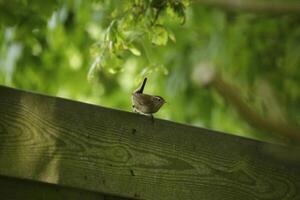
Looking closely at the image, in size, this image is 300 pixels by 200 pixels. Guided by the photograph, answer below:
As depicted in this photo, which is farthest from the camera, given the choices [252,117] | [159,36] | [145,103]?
[159,36]

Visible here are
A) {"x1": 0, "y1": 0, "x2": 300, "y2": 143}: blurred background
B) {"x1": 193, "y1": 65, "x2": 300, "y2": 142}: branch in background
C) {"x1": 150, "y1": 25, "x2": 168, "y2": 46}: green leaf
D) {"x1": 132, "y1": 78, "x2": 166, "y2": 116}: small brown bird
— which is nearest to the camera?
{"x1": 193, "y1": 65, "x2": 300, "y2": 142}: branch in background

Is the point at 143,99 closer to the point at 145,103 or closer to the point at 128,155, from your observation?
the point at 145,103

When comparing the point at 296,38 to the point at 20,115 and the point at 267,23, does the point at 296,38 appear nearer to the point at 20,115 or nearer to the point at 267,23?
the point at 267,23

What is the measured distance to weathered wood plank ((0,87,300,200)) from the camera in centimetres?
217

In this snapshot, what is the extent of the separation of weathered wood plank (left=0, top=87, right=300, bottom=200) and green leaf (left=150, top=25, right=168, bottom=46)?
55cm

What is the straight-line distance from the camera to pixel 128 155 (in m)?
2.26

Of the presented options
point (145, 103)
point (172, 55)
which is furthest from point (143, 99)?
point (172, 55)

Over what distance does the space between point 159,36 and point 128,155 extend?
710 mm

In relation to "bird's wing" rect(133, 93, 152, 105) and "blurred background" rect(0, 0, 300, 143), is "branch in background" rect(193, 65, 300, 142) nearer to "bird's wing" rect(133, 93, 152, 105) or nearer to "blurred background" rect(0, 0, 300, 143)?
"bird's wing" rect(133, 93, 152, 105)

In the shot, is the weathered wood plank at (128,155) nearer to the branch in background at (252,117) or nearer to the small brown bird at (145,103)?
the small brown bird at (145,103)

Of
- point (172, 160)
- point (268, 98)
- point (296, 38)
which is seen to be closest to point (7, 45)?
point (296, 38)

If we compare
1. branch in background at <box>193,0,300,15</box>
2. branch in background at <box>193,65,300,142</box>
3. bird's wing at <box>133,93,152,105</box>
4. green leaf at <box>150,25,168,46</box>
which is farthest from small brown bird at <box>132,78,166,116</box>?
branch in background at <box>193,65,300,142</box>

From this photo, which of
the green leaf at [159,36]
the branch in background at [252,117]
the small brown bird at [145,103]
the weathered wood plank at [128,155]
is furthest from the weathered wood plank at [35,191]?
the branch in background at [252,117]

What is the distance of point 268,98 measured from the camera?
4.58 feet
